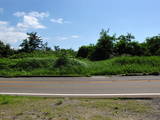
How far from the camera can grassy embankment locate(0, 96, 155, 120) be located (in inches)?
183

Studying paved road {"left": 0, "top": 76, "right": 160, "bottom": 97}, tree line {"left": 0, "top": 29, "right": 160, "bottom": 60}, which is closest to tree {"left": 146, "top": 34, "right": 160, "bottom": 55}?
tree line {"left": 0, "top": 29, "right": 160, "bottom": 60}

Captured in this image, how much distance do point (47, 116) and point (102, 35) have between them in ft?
77.9

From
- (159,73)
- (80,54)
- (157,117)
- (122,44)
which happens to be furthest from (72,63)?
(80,54)

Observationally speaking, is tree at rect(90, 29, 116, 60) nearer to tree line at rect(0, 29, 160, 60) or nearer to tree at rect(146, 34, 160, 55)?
tree line at rect(0, 29, 160, 60)

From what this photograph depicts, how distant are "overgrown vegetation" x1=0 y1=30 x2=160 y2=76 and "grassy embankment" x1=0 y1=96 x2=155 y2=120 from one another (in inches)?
320

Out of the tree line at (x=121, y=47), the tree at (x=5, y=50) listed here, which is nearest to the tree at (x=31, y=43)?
the tree at (x=5, y=50)

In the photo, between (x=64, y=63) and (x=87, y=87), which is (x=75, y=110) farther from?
(x=64, y=63)

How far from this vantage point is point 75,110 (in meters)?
5.19

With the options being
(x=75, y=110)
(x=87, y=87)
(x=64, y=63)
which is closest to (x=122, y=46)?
(x=64, y=63)

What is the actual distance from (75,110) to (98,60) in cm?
2222

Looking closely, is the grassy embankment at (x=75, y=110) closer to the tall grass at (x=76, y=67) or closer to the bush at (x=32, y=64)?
the tall grass at (x=76, y=67)

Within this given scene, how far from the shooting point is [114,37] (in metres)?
28.9

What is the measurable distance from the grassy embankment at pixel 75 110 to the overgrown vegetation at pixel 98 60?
26.7 feet

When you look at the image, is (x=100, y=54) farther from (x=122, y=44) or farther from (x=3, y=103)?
(x=3, y=103)
